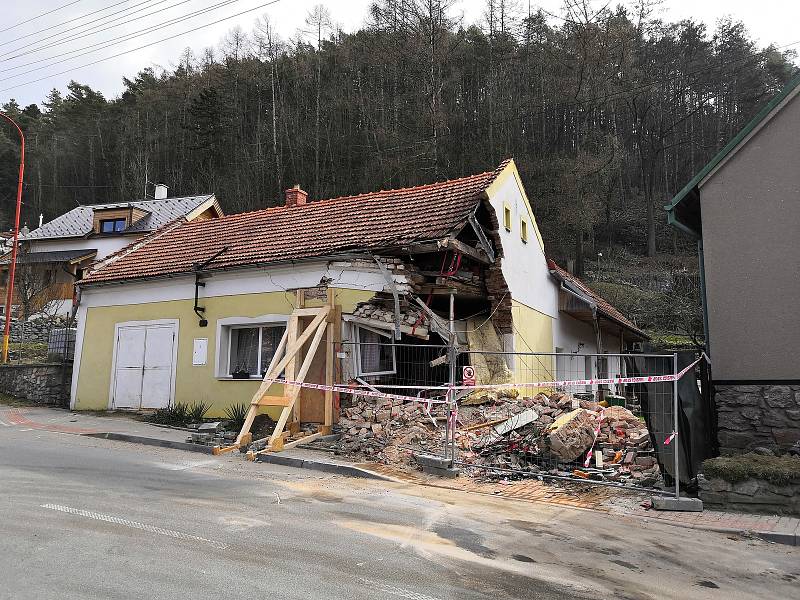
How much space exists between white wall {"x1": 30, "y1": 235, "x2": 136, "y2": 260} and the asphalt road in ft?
98.7

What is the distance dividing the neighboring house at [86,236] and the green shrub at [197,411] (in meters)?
21.7

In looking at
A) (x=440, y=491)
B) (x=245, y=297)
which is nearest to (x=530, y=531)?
(x=440, y=491)

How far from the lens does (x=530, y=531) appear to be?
6238mm

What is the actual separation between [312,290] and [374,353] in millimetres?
1973

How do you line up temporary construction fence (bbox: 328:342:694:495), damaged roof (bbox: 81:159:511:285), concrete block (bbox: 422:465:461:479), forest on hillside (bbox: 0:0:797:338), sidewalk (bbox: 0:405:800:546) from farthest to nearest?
forest on hillside (bbox: 0:0:797:338) → damaged roof (bbox: 81:159:511:285) → concrete block (bbox: 422:465:461:479) → temporary construction fence (bbox: 328:342:694:495) → sidewalk (bbox: 0:405:800:546)

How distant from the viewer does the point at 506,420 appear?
429 inches

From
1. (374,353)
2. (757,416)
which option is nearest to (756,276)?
(757,416)

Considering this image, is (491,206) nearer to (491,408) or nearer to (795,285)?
(491,408)

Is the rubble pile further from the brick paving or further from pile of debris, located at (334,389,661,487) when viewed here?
the brick paving

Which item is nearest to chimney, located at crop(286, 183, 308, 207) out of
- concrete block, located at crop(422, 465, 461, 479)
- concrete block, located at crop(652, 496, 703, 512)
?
concrete block, located at crop(422, 465, 461, 479)

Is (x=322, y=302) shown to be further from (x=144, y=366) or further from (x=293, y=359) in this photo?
(x=144, y=366)

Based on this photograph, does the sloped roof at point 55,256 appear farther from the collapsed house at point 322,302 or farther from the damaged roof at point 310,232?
the collapsed house at point 322,302

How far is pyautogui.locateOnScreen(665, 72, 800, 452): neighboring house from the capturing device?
8.88 metres

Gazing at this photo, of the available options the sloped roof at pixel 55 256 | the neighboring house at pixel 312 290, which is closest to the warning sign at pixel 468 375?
the neighboring house at pixel 312 290
